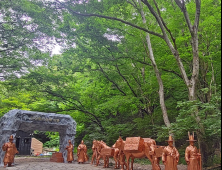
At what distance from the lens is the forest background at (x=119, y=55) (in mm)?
9164

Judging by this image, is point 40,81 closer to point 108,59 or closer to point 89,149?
point 108,59

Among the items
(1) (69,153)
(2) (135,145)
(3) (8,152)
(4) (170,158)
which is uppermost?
(2) (135,145)

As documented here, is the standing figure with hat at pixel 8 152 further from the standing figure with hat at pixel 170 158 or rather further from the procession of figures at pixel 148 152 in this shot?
the standing figure with hat at pixel 170 158

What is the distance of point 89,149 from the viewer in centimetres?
1686

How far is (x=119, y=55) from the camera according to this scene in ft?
41.2

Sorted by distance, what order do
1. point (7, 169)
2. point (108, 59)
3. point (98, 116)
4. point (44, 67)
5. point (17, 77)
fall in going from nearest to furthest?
point (7, 169) < point (108, 59) < point (17, 77) < point (44, 67) < point (98, 116)

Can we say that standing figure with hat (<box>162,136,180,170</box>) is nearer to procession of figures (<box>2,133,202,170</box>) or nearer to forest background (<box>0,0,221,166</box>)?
procession of figures (<box>2,133,202,170</box>)

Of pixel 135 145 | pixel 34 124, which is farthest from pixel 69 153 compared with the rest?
pixel 135 145

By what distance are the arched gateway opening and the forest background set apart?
92.6 inches

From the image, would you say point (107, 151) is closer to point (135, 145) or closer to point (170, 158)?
point (135, 145)

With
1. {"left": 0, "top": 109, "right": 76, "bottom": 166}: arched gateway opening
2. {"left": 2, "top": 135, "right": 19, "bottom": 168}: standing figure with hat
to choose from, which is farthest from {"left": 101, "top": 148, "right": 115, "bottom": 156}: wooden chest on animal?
{"left": 2, "top": 135, "right": 19, "bottom": 168}: standing figure with hat

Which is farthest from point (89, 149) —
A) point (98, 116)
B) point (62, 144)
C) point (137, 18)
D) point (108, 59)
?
point (137, 18)

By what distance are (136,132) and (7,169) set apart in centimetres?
839

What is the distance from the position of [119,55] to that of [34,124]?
6286 mm
